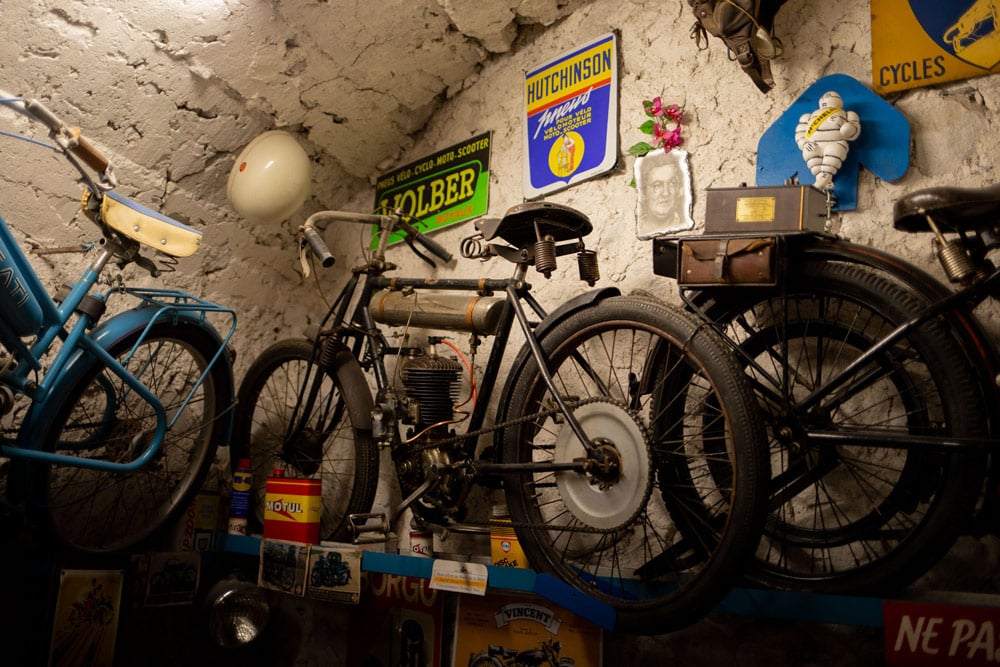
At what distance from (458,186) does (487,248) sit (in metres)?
0.65

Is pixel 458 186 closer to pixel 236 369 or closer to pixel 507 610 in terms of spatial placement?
pixel 236 369

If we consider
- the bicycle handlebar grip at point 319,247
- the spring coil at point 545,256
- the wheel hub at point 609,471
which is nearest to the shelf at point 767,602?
the wheel hub at point 609,471

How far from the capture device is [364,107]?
8.98ft

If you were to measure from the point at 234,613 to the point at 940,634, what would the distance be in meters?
1.94

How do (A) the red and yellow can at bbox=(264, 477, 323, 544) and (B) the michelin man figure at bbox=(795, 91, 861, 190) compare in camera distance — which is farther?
(A) the red and yellow can at bbox=(264, 477, 323, 544)

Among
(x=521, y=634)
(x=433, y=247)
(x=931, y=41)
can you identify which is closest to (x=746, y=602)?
(x=521, y=634)

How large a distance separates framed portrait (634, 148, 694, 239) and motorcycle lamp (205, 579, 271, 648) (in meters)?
1.70

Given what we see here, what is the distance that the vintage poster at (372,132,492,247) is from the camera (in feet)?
8.61

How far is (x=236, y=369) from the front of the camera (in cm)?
283

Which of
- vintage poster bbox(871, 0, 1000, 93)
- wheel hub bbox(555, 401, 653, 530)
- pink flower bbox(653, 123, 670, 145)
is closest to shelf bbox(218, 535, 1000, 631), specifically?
wheel hub bbox(555, 401, 653, 530)

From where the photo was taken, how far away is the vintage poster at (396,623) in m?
2.31

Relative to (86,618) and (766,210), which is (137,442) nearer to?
(86,618)

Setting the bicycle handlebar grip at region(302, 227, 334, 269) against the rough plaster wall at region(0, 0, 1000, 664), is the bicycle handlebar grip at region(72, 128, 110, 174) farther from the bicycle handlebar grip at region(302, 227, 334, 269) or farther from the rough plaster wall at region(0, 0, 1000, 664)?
the bicycle handlebar grip at region(302, 227, 334, 269)

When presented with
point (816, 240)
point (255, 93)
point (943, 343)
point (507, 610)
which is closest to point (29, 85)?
point (255, 93)
